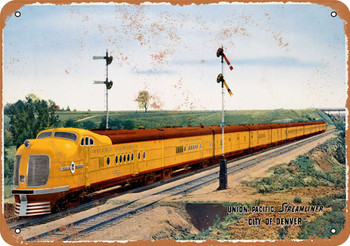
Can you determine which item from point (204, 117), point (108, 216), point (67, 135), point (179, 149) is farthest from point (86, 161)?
point (204, 117)

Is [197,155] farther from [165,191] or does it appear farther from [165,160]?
[165,191]

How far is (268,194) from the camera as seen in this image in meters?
22.0

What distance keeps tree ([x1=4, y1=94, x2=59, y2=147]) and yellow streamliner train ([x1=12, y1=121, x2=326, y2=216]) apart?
507cm

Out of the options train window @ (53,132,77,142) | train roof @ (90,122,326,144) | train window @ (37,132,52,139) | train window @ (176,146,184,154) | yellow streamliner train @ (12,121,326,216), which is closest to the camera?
Result: yellow streamliner train @ (12,121,326,216)

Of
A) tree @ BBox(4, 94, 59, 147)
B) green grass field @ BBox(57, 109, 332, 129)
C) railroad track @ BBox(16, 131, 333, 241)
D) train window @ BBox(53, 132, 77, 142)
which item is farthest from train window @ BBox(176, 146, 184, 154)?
green grass field @ BBox(57, 109, 332, 129)

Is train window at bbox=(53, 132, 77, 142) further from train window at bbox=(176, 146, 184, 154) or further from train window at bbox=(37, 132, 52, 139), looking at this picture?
train window at bbox=(176, 146, 184, 154)

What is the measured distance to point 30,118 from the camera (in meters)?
27.7

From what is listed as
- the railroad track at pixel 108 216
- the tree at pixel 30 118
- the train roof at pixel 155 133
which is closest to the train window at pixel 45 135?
the train roof at pixel 155 133

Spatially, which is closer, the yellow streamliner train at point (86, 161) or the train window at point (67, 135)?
the yellow streamliner train at point (86, 161)

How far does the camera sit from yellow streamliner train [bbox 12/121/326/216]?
1697 centimetres

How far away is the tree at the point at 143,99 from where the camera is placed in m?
23.1

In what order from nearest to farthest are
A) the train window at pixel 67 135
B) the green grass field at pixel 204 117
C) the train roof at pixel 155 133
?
the train window at pixel 67 135
the train roof at pixel 155 133
the green grass field at pixel 204 117

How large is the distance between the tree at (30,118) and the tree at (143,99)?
5374 mm

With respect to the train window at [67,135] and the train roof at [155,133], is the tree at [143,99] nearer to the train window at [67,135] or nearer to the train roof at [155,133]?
the train roof at [155,133]
